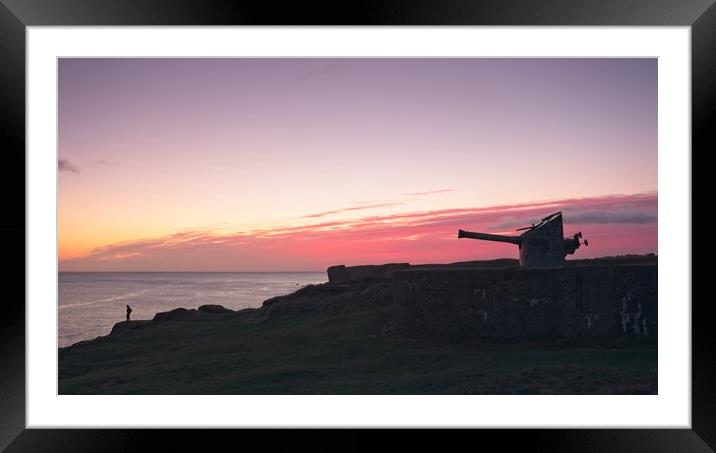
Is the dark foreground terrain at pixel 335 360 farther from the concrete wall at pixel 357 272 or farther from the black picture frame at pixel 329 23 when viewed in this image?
the black picture frame at pixel 329 23

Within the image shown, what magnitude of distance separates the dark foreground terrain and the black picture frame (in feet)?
14.9

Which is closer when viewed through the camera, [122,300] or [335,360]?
[335,360]

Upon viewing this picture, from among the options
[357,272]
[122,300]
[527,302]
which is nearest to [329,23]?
[527,302]

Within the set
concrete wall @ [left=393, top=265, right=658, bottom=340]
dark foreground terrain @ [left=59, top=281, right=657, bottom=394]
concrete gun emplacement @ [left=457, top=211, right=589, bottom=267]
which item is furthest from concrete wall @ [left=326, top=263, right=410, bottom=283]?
concrete wall @ [left=393, top=265, right=658, bottom=340]

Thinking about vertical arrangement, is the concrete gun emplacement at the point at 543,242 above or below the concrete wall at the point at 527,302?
above

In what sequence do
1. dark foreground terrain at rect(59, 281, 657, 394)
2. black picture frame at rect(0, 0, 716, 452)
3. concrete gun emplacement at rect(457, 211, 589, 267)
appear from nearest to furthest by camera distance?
black picture frame at rect(0, 0, 716, 452)
dark foreground terrain at rect(59, 281, 657, 394)
concrete gun emplacement at rect(457, 211, 589, 267)

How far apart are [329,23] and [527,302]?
873cm

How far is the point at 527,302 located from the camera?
12289 mm

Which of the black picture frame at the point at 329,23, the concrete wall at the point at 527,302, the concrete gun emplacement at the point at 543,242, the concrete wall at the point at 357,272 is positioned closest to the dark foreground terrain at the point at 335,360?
the concrete wall at the point at 527,302

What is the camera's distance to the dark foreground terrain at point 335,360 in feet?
33.0

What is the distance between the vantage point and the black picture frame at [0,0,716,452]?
15.3 ft

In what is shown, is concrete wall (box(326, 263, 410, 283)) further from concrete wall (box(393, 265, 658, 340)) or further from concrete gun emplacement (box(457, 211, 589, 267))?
concrete wall (box(393, 265, 658, 340))

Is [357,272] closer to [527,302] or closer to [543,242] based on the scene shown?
[543,242]

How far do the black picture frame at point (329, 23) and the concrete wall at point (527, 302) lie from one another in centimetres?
738
